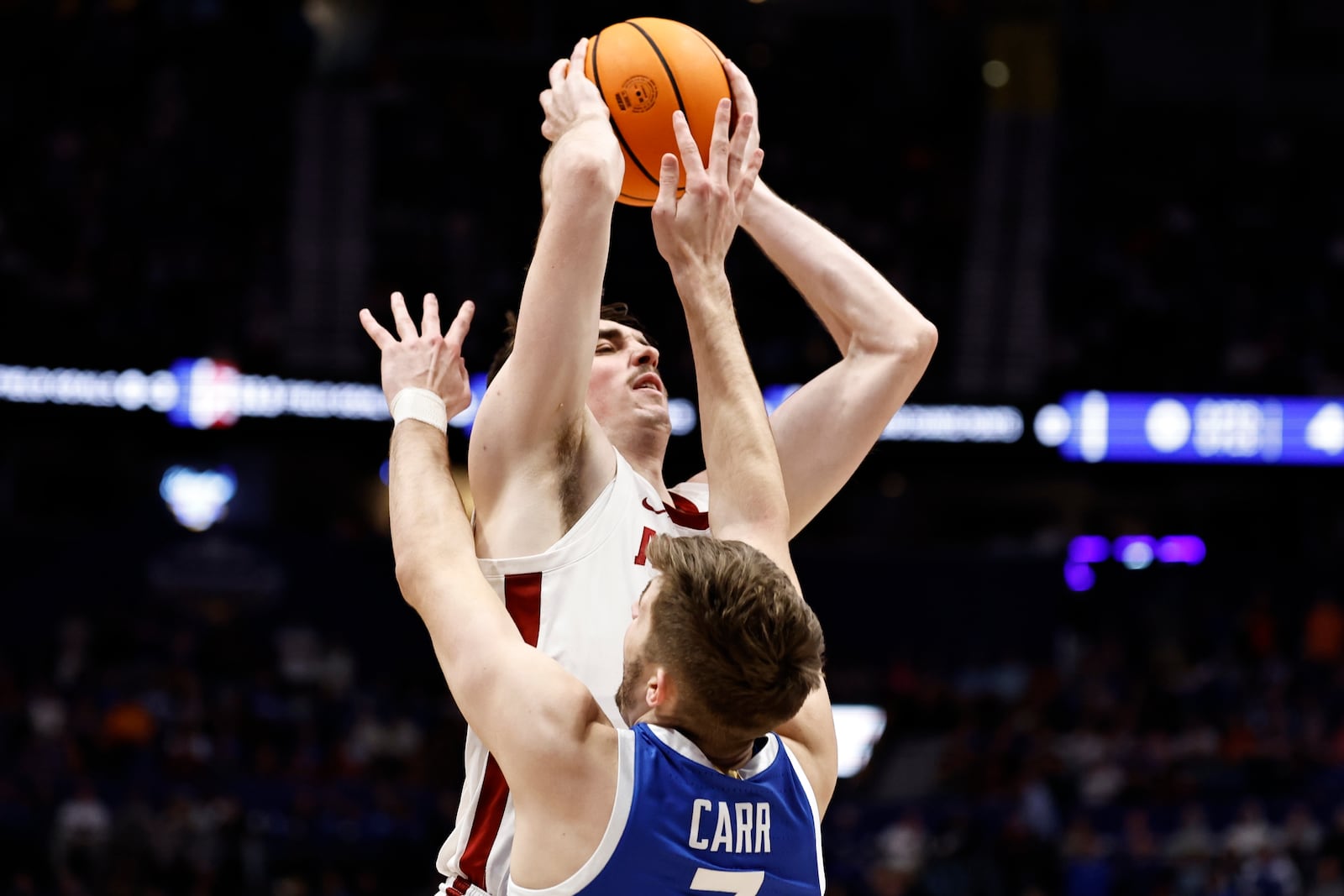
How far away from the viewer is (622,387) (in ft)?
10.8

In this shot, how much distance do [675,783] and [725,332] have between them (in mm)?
861

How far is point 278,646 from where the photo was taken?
16656mm

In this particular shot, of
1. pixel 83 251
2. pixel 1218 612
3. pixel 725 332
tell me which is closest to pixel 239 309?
pixel 83 251

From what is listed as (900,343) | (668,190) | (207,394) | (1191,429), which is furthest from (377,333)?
(1191,429)

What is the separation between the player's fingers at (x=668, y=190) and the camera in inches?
115

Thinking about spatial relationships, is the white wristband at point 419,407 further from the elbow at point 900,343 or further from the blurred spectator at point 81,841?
the blurred spectator at point 81,841

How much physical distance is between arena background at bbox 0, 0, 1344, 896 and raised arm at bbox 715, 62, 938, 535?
982 centimetres

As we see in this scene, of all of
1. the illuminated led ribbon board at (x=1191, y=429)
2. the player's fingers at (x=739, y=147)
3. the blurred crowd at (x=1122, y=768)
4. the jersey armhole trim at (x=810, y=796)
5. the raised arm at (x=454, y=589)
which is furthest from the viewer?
the illuminated led ribbon board at (x=1191, y=429)

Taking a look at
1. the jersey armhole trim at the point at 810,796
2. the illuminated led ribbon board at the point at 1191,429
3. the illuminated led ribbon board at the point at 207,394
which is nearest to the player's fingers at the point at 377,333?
the jersey armhole trim at the point at 810,796

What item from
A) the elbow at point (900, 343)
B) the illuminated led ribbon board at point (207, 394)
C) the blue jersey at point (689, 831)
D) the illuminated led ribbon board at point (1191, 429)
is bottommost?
the blue jersey at point (689, 831)

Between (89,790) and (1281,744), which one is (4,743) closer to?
(89,790)

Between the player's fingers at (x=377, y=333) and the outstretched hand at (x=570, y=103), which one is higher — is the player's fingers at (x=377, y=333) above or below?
below

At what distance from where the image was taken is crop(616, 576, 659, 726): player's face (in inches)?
100

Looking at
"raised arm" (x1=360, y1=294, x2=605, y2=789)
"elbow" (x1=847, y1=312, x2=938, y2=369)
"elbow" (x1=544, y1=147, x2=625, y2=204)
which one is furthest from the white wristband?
"elbow" (x1=847, y1=312, x2=938, y2=369)
